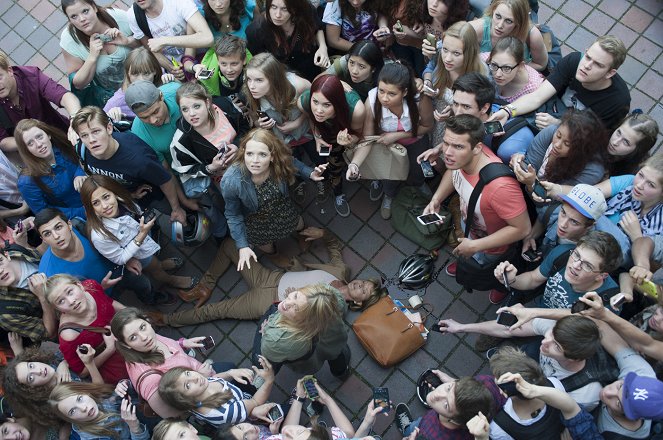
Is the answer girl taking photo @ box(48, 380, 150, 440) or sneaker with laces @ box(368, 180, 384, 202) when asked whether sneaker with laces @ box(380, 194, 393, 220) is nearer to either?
sneaker with laces @ box(368, 180, 384, 202)

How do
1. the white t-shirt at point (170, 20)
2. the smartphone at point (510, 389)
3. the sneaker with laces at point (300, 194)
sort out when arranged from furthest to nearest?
the sneaker with laces at point (300, 194), the white t-shirt at point (170, 20), the smartphone at point (510, 389)

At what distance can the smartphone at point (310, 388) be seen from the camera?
4332 mm

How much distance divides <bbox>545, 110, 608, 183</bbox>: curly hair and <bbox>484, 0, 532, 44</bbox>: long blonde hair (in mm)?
978

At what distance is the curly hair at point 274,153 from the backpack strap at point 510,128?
1.67 metres

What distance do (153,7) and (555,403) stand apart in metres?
4.57

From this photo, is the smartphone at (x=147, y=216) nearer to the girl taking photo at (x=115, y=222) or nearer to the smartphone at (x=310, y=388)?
the girl taking photo at (x=115, y=222)

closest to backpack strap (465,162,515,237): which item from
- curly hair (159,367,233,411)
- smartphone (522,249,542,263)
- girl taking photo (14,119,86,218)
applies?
smartphone (522,249,542,263)

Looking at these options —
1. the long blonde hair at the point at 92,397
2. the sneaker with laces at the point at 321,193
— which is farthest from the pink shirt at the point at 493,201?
the long blonde hair at the point at 92,397

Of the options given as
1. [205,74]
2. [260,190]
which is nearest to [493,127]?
[260,190]

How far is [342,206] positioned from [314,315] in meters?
1.95

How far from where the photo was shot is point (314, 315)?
4020mm

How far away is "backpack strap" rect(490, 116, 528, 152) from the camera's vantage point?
14.7ft

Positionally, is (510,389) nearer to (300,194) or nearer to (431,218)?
(431,218)

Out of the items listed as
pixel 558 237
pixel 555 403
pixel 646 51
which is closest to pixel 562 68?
pixel 558 237
